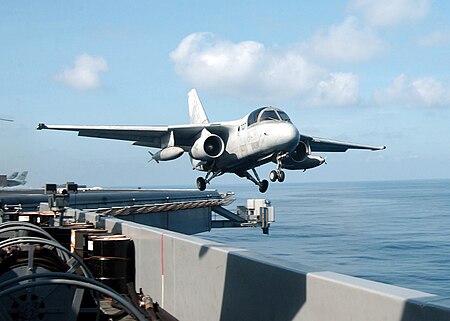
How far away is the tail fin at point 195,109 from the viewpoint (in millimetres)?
44441

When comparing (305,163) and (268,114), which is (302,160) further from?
(268,114)

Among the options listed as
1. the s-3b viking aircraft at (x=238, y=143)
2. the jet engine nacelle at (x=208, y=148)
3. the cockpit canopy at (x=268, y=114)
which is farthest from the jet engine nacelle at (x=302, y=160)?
the jet engine nacelle at (x=208, y=148)

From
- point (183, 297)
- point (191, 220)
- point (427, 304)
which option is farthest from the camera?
point (191, 220)

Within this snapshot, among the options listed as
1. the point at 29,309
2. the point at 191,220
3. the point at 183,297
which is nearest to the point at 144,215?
the point at 191,220

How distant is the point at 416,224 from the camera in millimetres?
95875

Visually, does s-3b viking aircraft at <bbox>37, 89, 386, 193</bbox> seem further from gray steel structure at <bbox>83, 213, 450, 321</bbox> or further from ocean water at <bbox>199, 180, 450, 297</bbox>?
gray steel structure at <bbox>83, 213, 450, 321</bbox>

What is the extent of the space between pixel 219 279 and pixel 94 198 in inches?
1322

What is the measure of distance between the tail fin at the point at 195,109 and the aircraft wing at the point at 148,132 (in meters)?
7.78

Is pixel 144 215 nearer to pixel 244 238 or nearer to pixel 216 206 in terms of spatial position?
pixel 216 206

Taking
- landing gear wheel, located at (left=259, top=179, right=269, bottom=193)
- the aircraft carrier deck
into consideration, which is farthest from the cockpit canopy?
the aircraft carrier deck

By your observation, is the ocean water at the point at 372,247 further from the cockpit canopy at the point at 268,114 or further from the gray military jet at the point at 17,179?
the gray military jet at the point at 17,179

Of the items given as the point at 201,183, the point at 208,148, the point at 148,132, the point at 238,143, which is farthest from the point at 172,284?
the point at 148,132

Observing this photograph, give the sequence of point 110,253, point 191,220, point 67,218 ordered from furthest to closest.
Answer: point 191,220, point 67,218, point 110,253

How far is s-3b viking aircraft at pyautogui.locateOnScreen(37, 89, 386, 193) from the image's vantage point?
26672 mm
